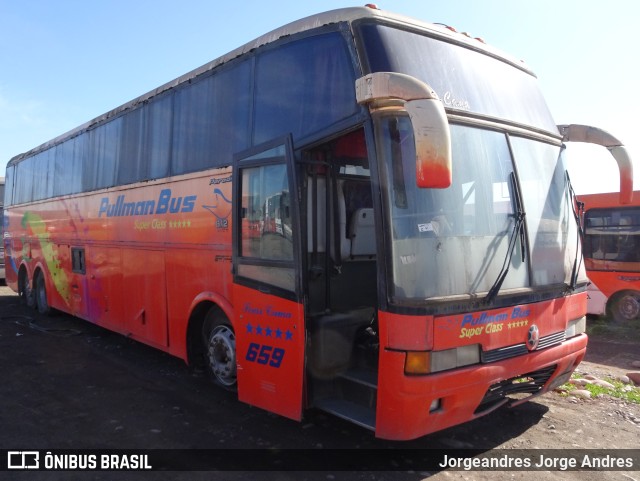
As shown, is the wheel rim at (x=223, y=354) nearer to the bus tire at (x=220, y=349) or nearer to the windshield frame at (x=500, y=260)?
the bus tire at (x=220, y=349)

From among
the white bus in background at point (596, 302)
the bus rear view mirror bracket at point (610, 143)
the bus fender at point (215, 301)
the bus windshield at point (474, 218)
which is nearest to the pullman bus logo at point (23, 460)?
the bus fender at point (215, 301)

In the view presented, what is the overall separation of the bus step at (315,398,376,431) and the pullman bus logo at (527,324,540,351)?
4.71 feet

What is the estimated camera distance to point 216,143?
18.1 ft

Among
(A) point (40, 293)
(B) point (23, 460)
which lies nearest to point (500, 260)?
(B) point (23, 460)

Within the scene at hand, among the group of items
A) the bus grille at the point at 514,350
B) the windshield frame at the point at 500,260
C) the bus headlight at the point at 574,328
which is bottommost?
the bus grille at the point at 514,350

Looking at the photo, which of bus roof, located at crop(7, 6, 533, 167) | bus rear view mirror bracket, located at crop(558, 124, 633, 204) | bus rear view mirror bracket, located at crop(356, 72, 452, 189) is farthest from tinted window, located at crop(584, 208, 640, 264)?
bus rear view mirror bracket, located at crop(356, 72, 452, 189)

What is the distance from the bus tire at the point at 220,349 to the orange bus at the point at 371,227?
25 mm

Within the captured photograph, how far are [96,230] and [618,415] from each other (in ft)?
25.3

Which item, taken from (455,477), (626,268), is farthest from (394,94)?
(626,268)

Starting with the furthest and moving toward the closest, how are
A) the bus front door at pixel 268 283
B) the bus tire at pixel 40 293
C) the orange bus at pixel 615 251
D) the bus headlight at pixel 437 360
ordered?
the bus tire at pixel 40 293 → the orange bus at pixel 615 251 → the bus front door at pixel 268 283 → the bus headlight at pixel 437 360

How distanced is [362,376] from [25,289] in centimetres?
1134

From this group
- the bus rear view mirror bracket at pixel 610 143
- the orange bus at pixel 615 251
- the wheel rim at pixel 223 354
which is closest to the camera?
the bus rear view mirror bracket at pixel 610 143

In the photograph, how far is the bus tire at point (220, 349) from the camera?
17.7 feet

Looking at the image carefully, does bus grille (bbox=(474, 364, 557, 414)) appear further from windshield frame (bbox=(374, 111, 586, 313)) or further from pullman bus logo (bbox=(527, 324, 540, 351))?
windshield frame (bbox=(374, 111, 586, 313))
